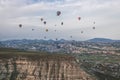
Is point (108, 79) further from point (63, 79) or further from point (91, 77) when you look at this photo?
point (63, 79)

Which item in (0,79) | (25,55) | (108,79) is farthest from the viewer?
(108,79)

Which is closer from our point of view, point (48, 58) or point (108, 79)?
point (48, 58)

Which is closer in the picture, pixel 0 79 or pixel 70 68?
pixel 0 79

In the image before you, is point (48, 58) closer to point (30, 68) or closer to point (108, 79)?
point (30, 68)

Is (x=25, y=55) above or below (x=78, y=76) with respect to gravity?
above

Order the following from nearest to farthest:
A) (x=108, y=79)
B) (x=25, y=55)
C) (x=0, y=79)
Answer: (x=0, y=79) < (x=25, y=55) < (x=108, y=79)

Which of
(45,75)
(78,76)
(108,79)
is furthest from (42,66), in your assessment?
(108,79)
